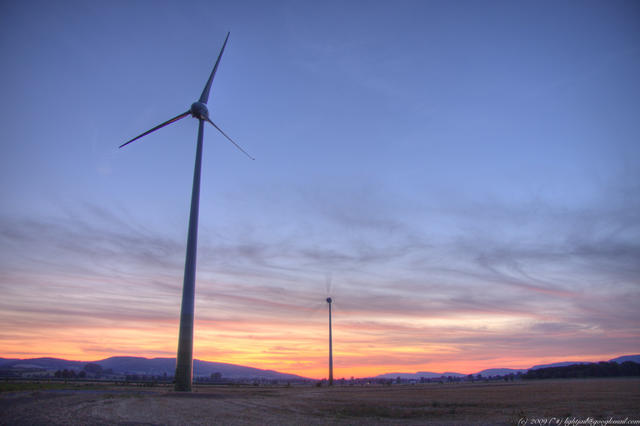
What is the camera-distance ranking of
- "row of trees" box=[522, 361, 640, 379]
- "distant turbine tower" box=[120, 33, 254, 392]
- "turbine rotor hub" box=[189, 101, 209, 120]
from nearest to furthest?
1. "distant turbine tower" box=[120, 33, 254, 392]
2. "turbine rotor hub" box=[189, 101, 209, 120]
3. "row of trees" box=[522, 361, 640, 379]

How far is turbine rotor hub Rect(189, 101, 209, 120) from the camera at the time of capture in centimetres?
7456

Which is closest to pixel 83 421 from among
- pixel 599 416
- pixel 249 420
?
pixel 249 420

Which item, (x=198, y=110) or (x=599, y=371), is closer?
(x=198, y=110)

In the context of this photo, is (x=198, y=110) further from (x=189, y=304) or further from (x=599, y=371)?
(x=599, y=371)

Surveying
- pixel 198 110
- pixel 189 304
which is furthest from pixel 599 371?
pixel 198 110

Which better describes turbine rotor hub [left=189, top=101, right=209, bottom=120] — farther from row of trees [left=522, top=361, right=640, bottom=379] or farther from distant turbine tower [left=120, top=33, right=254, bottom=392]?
row of trees [left=522, top=361, right=640, bottom=379]

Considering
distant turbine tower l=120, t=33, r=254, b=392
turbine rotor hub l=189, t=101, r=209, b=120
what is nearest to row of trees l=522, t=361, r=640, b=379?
distant turbine tower l=120, t=33, r=254, b=392

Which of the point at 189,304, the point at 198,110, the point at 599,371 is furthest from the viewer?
the point at 599,371

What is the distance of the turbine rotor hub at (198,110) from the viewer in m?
74.6

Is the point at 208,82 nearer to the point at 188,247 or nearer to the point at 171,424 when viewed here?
the point at 188,247

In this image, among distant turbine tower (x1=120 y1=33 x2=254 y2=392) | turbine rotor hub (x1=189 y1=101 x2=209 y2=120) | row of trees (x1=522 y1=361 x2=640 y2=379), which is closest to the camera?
distant turbine tower (x1=120 y1=33 x2=254 y2=392)

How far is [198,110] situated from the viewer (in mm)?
74562

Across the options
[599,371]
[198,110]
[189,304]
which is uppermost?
[198,110]

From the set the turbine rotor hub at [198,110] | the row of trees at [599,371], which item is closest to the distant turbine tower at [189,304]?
the turbine rotor hub at [198,110]
